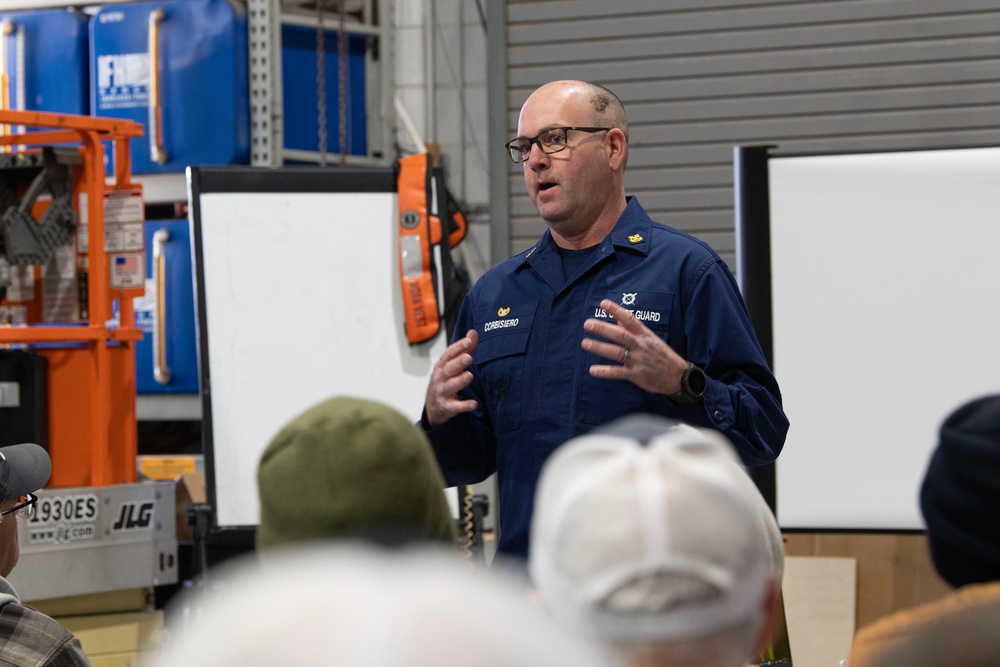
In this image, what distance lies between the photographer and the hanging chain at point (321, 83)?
5.45m

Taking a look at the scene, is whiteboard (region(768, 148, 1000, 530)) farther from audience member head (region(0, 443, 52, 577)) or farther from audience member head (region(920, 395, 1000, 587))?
audience member head (region(920, 395, 1000, 587))

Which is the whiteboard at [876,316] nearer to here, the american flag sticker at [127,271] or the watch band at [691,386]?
the watch band at [691,386]

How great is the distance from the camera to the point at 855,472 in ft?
12.4

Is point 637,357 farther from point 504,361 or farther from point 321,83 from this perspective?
point 321,83

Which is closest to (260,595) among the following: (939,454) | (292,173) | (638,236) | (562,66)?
(939,454)

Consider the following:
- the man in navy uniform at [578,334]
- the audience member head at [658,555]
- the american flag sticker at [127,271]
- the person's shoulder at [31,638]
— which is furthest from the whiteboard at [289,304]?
the audience member head at [658,555]

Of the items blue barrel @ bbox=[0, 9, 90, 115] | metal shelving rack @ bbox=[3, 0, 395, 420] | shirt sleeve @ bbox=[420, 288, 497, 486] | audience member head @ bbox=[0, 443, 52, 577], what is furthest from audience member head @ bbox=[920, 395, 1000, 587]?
blue barrel @ bbox=[0, 9, 90, 115]

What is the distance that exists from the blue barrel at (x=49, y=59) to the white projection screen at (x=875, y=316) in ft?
11.2

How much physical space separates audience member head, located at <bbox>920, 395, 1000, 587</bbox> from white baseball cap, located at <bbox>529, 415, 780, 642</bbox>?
0.92 feet

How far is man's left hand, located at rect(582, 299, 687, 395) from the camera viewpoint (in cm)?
211

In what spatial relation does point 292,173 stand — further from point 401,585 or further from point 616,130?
point 401,585

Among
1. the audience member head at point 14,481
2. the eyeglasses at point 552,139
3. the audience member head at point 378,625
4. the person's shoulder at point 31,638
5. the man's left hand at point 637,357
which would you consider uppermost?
the eyeglasses at point 552,139

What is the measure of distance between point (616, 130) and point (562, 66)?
240 centimetres

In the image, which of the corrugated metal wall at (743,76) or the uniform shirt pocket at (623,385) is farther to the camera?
the corrugated metal wall at (743,76)
